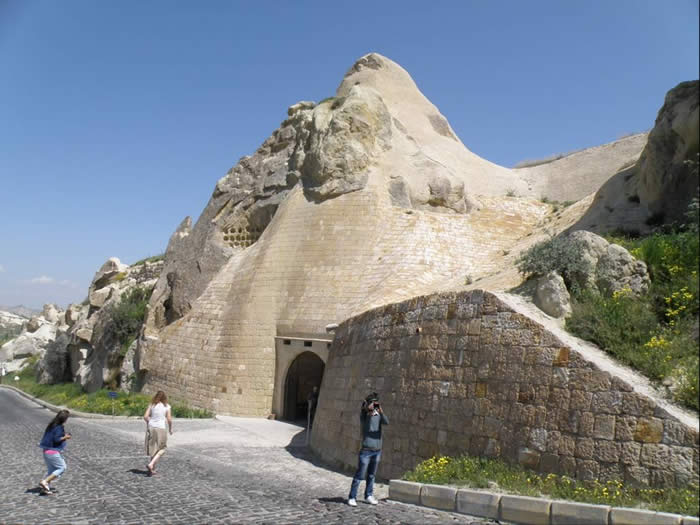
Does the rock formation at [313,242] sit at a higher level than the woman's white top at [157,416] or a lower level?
higher

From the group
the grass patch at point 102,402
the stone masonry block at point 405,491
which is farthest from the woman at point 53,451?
the grass patch at point 102,402

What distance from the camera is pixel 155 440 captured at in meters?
8.94

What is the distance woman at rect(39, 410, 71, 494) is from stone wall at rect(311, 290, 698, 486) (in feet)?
14.7

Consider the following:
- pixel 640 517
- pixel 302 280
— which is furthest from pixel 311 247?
pixel 640 517

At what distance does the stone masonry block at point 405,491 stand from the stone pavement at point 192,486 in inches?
4.8

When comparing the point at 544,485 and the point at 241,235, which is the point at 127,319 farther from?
the point at 544,485

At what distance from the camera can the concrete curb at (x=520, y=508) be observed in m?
4.86

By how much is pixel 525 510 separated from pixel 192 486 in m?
4.61

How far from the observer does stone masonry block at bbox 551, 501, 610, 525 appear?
505cm

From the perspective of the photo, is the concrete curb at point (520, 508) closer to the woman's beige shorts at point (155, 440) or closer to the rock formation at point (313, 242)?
the woman's beige shorts at point (155, 440)

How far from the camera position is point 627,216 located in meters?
14.0

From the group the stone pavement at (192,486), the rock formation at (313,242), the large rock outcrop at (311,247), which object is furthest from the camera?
the rock formation at (313,242)

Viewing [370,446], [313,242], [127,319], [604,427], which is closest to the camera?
[604,427]

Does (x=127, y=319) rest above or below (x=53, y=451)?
above
